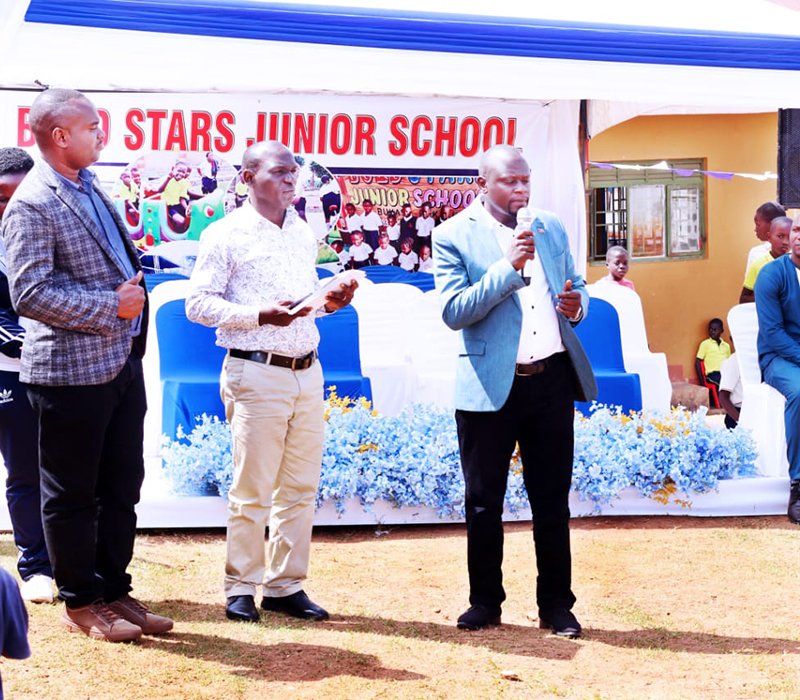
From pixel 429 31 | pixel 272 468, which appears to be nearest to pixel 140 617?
pixel 272 468

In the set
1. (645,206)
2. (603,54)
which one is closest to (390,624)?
(603,54)

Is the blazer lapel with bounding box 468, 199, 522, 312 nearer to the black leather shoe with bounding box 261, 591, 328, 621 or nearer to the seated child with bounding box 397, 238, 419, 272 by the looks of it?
the black leather shoe with bounding box 261, 591, 328, 621

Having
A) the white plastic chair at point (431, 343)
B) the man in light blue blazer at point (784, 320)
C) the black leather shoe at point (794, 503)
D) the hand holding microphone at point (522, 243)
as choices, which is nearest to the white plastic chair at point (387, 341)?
the white plastic chair at point (431, 343)

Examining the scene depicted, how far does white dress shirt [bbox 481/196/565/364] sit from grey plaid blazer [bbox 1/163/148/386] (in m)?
1.52

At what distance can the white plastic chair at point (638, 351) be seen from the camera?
9336 millimetres

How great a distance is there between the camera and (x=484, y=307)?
173 inches

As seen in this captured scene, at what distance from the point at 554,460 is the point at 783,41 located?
3596 mm

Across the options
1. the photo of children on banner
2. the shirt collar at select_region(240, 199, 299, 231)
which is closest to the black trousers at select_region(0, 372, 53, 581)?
the shirt collar at select_region(240, 199, 299, 231)

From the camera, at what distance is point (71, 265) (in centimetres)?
421

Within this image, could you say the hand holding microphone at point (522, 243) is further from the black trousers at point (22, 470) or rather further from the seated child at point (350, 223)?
the seated child at point (350, 223)

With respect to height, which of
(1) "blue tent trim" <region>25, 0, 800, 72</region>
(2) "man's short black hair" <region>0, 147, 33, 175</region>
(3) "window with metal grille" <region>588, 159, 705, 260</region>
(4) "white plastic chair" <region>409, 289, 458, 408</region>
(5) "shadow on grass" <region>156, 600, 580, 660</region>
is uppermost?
(1) "blue tent trim" <region>25, 0, 800, 72</region>

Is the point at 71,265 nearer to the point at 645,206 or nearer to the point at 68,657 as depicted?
the point at 68,657

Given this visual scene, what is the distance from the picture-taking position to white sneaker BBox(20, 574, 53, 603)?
494 centimetres

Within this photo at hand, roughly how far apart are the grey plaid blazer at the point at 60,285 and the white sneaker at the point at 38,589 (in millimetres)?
1166
